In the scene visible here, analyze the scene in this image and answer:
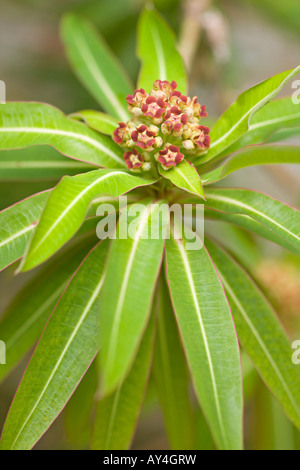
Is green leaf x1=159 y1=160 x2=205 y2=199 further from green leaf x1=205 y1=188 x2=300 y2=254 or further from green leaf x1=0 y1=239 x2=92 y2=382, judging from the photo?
green leaf x1=0 y1=239 x2=92 y2=382

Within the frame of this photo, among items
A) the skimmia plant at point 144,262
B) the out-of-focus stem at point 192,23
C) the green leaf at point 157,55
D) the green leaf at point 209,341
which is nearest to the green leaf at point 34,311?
the skimmia plant at point 144,262

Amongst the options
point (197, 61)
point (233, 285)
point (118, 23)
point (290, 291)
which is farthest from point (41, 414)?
point (118, 23)

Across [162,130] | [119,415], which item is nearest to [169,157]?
[162,130]

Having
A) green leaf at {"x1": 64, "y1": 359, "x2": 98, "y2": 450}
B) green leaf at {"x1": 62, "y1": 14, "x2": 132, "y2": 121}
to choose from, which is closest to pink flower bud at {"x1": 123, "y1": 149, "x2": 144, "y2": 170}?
green leaf at {"x1": 62, "y1": 14, "x2": 132, "y2": 121}

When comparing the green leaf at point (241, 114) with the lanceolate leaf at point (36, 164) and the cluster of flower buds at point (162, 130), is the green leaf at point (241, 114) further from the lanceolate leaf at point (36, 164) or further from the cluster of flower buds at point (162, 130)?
the lanceolate leaf at point (36, 164)

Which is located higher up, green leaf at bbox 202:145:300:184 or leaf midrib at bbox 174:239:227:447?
green leaf at bbox 202:145:300:184

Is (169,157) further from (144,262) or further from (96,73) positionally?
(96,73)

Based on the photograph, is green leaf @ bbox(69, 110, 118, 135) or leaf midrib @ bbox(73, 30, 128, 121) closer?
green leaf @ bbox(69, 110, 118, 135)

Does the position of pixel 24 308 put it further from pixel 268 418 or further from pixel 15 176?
pixel 268 418
